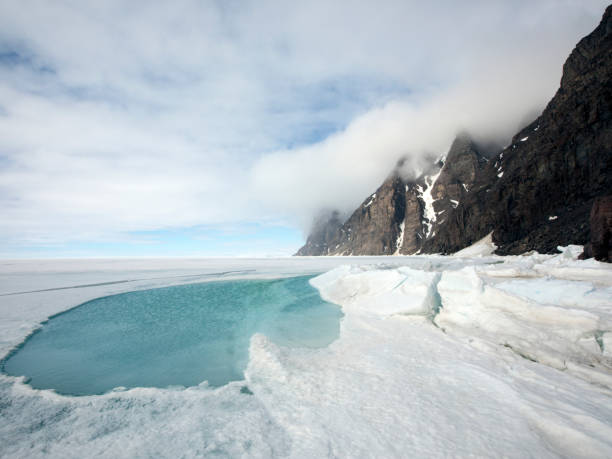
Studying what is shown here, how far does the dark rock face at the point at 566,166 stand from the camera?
4728cm

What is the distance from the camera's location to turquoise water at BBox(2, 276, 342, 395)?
6918mm

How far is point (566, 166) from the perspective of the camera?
56156mm

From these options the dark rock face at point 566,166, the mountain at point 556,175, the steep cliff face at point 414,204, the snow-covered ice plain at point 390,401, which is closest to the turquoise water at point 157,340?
the snow-covered ice plain at point 390,401

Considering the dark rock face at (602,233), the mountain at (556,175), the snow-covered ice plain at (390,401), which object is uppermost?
the mountain at (556,175)

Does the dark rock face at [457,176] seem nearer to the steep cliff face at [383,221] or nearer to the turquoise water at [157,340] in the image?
the steep cliff face at [383,221]

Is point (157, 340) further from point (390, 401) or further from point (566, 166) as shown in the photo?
point (566, 166)

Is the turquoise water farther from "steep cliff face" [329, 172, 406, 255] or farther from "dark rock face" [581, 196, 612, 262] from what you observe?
"steep cliff face" [329, 172, 406, 255]

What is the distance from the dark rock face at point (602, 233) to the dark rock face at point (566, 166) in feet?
67.0

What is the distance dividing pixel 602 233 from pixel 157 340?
94.2 feet

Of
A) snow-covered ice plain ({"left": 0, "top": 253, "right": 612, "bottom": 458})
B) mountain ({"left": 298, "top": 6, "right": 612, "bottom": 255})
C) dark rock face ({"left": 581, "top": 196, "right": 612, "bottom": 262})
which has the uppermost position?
mountain ({"left": 298, "top": 6, "right": 612, "bottom": 255})

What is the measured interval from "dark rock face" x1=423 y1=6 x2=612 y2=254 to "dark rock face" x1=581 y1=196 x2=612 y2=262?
20414 mm

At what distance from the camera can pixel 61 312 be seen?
48.6 ft

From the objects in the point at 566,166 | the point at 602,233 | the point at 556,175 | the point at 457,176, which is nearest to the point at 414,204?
the point at 457,176

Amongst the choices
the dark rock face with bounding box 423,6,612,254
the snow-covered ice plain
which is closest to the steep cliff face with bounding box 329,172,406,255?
the dark rock face with bounding box 423,6,612,254
